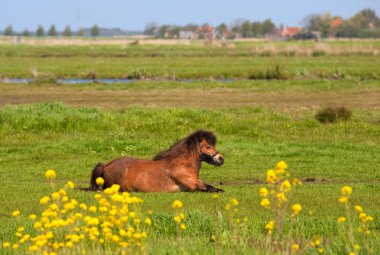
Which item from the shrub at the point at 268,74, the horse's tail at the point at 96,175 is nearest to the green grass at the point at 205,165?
the horse's tail at the point at 96,175

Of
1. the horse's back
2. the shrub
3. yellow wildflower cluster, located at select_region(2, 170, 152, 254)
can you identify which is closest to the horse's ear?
the horse's back

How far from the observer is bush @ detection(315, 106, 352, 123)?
95.6ft

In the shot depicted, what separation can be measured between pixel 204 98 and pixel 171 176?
80.7 ft

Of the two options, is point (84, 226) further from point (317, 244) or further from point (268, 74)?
point (268, 74)

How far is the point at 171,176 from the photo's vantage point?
1694cm

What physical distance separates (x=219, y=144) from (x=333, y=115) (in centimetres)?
620

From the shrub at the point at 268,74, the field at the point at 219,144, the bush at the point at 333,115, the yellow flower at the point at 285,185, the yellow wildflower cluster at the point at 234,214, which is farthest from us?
the shrub at the point at 268,74

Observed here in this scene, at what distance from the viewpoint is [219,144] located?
2458 centimetres

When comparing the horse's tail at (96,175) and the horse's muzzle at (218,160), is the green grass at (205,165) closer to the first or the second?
the horse's muzzle at (218,160)

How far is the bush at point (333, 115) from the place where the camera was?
2913 cm

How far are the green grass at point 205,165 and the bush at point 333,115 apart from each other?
1.63 ft

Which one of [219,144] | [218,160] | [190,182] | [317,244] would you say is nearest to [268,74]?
[219,144]

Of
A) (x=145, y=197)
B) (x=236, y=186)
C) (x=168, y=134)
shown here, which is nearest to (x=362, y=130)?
(x=168, y=134)

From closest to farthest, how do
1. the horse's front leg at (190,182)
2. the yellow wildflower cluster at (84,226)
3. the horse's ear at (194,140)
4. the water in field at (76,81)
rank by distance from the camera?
1. the yellow wildflower cluster at (84,226)
2. the horse's front leg at (190,182)
3. the horse's ear at (194,140)
4. the water in field at (76,81)
